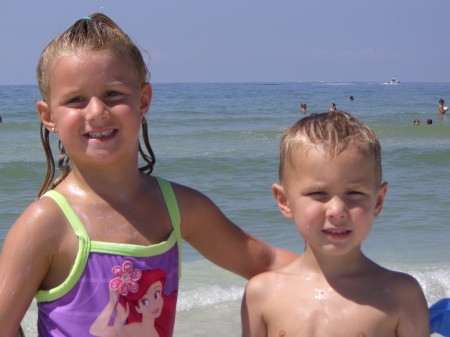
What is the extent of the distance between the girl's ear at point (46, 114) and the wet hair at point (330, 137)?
76cm

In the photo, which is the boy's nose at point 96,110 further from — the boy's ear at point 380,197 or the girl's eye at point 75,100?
the boy's ear at point 380,197

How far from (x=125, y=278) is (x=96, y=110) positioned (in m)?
0.53

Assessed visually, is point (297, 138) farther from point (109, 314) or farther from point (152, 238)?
point (109, 314)

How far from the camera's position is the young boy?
1.93 meters

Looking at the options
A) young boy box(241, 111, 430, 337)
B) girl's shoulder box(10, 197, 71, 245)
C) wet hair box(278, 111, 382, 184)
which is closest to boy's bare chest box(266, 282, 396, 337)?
young boy box(241, 111, 430, 337)

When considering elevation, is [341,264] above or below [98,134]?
below

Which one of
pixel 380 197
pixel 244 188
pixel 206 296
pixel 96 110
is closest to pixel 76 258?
pixel 96 110

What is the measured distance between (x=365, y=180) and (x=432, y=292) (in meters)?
2.70

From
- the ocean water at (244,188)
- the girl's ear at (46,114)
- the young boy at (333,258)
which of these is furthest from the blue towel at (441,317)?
the ocean water at (244,188)

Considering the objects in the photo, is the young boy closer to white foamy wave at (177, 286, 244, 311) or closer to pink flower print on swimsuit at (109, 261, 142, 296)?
pink flower print on swimsuit at (109, 261, 142, 296)

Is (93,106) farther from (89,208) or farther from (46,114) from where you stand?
(89,208)

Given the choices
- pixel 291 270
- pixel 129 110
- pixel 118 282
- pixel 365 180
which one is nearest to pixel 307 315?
pixel 291 270

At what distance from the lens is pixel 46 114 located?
6.85 ft

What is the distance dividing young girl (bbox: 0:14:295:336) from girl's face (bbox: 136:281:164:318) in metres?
0.04
